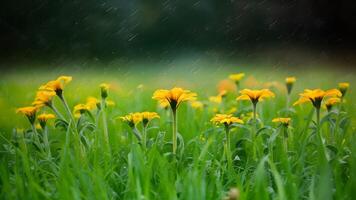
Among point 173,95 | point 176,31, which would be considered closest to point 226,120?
point 173,95

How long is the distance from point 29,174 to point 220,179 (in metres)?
0.45

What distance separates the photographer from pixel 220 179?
1150 mm

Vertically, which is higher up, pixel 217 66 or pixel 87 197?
pixel 217 66

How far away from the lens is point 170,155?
1.25 m

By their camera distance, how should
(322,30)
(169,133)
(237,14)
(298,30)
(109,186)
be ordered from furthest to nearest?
(237,14) → (298,30) → (322,30) → (169,133) → (109,186)

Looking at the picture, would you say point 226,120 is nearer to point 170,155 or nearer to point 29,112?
point 170,155

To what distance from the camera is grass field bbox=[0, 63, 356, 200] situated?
101cm

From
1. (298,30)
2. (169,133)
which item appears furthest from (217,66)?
(169,133)

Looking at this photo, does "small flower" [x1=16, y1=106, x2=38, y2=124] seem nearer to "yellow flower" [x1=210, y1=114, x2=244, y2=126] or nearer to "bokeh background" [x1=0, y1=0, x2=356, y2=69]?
"yellow flower" [x1=210, y1=114, x2=244, y2=126]

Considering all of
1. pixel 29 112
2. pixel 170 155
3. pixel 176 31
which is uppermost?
pixel 176 31

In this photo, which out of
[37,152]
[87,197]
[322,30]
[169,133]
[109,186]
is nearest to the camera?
[87,197]

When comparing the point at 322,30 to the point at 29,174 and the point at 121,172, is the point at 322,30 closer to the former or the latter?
the point at 121,172

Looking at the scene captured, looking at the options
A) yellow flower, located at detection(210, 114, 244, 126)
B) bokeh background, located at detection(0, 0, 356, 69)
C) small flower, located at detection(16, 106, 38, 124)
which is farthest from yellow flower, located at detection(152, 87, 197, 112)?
bokeh background, located at detection(0, 0, 356, 69)

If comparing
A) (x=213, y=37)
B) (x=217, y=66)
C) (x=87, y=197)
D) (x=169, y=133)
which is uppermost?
(x=213, y=37)
